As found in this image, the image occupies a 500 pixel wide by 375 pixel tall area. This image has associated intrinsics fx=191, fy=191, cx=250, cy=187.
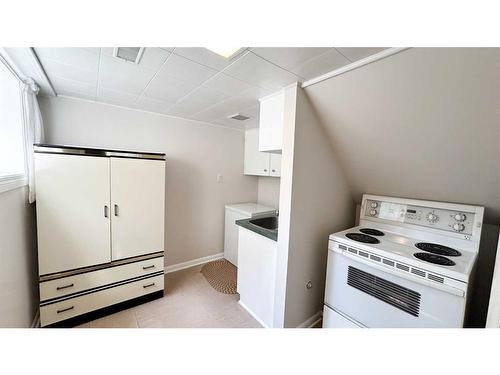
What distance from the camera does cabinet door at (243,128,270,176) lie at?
2.86 meters

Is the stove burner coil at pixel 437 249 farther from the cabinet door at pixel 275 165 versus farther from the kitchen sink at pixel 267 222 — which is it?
the cabinet door at pixel 275 165

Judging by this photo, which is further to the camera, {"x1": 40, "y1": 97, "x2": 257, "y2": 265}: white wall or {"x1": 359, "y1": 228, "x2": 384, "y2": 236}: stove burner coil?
{"x1": 40, "y1": 97, "x2": 257, "y2": 265}: white wall

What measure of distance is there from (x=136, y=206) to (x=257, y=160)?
1.75 meters

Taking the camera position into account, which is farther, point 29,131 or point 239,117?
point 239,117

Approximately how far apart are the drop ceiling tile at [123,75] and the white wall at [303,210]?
1.10m

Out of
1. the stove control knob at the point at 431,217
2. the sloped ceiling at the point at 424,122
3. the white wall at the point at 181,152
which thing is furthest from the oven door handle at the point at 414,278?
the white wall at the point at 181,152

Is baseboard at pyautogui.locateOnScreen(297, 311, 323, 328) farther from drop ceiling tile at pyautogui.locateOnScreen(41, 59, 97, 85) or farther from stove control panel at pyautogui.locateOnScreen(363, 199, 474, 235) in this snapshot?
drop ceiling tile at pyautogui.locateOnScreen(41, 59, 97, 85)

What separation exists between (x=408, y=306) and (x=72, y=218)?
8.30 ft

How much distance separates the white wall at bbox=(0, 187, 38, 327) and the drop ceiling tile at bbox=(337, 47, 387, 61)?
2.13 meters

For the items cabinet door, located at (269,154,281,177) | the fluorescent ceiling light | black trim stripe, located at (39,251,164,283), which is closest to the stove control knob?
cabinet door, located at (269,154,281,177)

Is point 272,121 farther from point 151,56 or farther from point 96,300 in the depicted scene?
point 96,300

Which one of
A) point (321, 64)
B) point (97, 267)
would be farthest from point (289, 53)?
point (97, 267)

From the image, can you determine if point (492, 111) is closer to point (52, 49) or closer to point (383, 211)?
point (383, 211)

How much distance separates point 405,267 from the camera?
1162 millimetres
